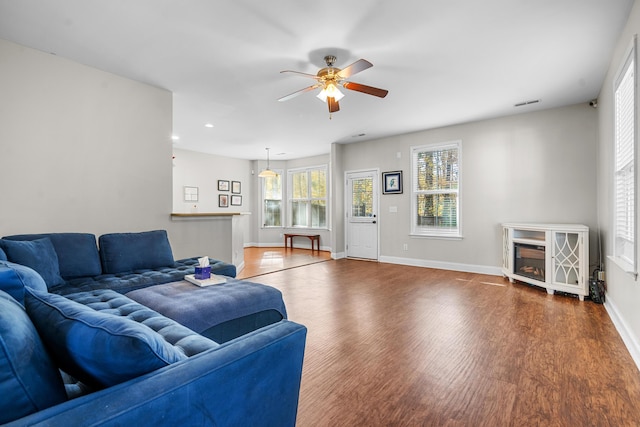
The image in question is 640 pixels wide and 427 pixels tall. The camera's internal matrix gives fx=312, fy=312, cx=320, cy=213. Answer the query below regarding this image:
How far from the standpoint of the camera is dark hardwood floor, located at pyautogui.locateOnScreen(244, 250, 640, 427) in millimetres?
1662

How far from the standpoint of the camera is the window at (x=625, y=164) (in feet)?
8.08

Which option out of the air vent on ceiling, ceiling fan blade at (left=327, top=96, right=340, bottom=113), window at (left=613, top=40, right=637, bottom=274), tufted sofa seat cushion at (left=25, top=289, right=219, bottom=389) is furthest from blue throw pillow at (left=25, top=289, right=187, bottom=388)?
the air vent on ceiling

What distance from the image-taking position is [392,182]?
6.30 metres

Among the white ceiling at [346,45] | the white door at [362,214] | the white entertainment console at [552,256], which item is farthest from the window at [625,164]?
the white door at [362,214]

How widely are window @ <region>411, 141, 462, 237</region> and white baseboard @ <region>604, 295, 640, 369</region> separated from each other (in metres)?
2.38

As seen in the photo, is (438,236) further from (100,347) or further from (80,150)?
(100,347)

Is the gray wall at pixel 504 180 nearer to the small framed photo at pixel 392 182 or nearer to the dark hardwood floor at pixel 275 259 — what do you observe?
the small framed photo at pixel 392 182

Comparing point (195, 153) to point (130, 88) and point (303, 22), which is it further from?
point (303, 22)

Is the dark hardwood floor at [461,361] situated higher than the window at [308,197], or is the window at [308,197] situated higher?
the window at [308,197]

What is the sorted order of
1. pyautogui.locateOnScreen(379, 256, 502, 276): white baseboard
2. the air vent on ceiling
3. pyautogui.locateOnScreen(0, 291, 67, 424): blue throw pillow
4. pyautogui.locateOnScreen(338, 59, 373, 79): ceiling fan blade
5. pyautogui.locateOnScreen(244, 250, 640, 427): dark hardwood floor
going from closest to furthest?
pyautogui.locateOnScreen(0, 291, 67, 424): blue throw pillow < pyautogui.locateOnScreen(244, 250, 640, 427): dark hardwood floor < pyautogui.locateOnScreen(338, 59, 373, 79): ceiling fan blade < the air vent on ceiling < pyautogui.locateOnScreen(379, 256, 502, 276): white baseboard

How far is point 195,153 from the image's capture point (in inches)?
312

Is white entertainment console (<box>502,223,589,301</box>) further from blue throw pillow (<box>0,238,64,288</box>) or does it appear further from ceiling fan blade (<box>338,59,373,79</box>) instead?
blue throw pillow (<box>0,238,64,288</box>)

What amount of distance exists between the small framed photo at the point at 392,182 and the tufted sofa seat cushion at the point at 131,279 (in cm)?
399

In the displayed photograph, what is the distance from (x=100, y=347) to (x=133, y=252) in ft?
8.81
